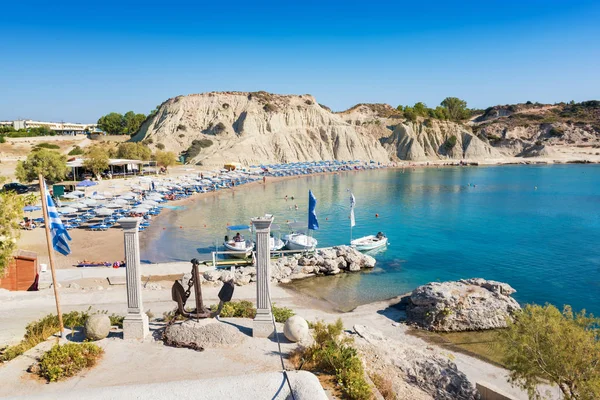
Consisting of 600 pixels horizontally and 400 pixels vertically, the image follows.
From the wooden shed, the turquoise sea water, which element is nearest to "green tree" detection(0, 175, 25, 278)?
the wooden shed

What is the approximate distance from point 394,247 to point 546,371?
2322 centimetres

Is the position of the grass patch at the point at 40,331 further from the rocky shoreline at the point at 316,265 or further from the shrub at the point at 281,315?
the rocky shoreline at the point at 316,265

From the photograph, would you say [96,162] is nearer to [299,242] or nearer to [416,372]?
→ [299,242]

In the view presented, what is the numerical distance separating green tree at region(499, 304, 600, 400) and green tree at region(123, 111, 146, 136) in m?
141

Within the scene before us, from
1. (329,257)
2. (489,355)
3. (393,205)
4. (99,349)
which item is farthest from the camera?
(393,205)

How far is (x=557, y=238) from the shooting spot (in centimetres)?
3603

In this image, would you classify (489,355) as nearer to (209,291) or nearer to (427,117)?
(209,291)

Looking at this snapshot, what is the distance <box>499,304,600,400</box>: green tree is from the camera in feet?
32.3

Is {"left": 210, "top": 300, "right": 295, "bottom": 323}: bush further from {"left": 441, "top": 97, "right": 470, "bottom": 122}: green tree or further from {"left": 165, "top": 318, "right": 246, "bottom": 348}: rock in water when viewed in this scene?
{"left": 441, "top": 97, "right": 470, "bottom": 122}: green tree

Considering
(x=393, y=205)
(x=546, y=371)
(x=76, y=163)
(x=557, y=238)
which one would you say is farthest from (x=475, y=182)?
(x=546, y=371)

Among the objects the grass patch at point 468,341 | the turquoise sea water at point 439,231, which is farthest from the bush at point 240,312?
the turquoise sea water at point 439,231

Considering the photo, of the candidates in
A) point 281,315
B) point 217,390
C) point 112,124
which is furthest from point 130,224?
point 112,124

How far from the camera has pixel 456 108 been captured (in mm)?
153250

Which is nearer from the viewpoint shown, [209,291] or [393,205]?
[209,291]
